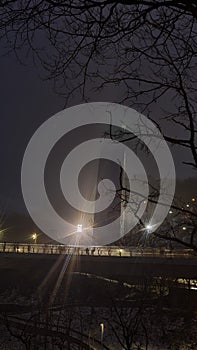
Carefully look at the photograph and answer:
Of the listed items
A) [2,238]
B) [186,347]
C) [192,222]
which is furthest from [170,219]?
[2,238]

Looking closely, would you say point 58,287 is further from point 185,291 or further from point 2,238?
point 2,238

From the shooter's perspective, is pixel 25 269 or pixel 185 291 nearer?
pixel 185 291

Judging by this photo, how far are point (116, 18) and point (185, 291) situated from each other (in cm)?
2478

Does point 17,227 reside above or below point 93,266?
above

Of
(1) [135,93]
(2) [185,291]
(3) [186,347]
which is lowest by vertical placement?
(3) [186,347]

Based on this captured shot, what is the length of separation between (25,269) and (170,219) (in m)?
40.5

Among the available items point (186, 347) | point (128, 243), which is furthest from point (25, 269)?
point (128, 243)

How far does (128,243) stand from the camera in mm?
4070

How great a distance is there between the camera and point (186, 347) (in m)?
19.4

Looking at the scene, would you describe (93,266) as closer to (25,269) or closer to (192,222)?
(25,269)

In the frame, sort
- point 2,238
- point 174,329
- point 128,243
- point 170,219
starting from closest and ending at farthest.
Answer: point 170,219 → point 128,243 → point 174,329 → point 2,238

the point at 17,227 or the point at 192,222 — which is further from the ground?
the point at 17,227

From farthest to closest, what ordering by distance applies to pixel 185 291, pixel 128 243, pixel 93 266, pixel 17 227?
pixel 17 227 < pixel 93 266 < pixel 185 291 < pixel 128 243

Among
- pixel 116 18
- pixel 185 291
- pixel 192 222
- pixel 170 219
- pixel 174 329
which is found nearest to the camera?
pixel 116 18
